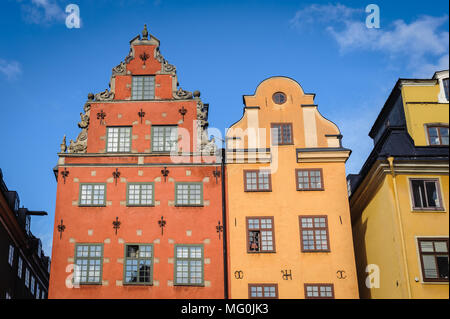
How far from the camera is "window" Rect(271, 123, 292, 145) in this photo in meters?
33.1

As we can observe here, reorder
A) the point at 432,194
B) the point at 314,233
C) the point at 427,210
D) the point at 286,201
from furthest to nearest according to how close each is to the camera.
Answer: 1. the point at 286,201
2. the point at 314,233
3. the point at 432,194
4. the point at 427,210

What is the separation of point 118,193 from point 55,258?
431cm

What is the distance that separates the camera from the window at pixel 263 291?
98.9 feet

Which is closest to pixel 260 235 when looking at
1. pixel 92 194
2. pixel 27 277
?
pixel 92 194

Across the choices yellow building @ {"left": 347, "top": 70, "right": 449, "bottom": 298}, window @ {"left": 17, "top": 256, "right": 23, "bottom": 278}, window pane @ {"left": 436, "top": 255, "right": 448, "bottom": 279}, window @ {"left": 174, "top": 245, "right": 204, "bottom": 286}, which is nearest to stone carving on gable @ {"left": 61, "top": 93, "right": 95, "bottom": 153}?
window @ {"left": 174, "top": 245, "right": 204, "bottom": 286}

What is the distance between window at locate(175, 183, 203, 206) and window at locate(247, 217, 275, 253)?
2729 mm

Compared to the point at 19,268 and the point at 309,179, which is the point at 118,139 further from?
the point at 19,268

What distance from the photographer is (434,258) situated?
28625 mm

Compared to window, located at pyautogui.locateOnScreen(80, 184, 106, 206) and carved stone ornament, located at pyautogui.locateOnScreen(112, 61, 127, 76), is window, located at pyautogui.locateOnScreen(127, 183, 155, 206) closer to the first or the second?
window, located at pyautogui.locateOnScreen(80, 184, 106, 206)

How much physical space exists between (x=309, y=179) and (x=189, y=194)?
6.05 m

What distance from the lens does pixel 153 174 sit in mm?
32406

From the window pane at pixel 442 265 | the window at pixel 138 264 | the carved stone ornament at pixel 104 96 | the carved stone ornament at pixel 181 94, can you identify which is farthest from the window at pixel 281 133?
the window pane at pixel 442 265

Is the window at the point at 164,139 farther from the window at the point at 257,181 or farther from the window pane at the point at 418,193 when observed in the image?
the window pane at the point at 418,193

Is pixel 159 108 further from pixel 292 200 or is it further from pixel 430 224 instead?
pixel 430 224
